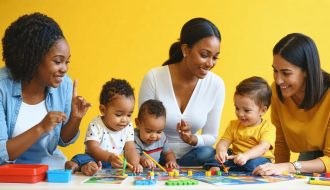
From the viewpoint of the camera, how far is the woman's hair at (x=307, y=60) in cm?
166

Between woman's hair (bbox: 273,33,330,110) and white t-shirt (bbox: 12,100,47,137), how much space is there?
939 millimetres

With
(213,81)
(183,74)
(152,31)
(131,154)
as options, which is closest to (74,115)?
(131,154)

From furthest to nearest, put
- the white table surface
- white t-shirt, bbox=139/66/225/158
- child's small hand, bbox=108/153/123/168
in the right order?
white t-shirt, bbox=139/66/225/158 < child's small hand, bbox=108/153/123/168 < the white table surface

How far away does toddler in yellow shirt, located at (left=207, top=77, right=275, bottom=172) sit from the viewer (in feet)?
5.33

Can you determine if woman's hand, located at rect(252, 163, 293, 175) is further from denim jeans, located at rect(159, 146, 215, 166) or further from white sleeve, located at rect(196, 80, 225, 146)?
white sleeve, located at rect(196, 80, 225, 146)

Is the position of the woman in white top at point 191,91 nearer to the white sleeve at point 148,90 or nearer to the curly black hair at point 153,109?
the white sleeve at point 148,90

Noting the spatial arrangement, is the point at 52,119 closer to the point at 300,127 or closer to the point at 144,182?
the point at 144,182

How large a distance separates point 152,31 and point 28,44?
143 centimetres

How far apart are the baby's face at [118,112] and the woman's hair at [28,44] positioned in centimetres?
31

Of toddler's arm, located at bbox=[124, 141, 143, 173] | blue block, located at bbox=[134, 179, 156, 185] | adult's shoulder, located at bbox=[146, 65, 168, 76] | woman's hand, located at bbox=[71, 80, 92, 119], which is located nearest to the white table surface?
blue block, located at bbox=[134, 179, 156, 185]

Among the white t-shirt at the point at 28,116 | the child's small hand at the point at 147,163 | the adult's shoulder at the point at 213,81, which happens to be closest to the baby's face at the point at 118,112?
the child's small hand at the point at 147,163

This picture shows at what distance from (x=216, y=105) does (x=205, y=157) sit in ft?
0.99

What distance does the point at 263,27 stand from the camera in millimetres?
2988

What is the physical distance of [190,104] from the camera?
2.00 m
